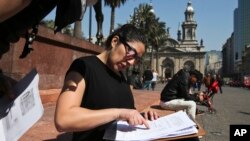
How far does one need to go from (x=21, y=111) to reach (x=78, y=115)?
419 millimetres

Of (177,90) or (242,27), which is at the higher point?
(242,27)

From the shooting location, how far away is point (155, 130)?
1934mm

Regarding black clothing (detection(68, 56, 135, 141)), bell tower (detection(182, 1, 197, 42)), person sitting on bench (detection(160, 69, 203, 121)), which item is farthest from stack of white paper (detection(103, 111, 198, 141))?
bell tower (detection(182, 1, 197, 42))

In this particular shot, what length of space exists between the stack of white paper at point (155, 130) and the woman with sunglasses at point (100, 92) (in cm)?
5

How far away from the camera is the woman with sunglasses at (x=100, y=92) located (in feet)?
6.24

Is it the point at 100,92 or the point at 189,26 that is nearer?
the point at 100,92

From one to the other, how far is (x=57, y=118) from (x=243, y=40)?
501 ft

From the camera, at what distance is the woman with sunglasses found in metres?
1.90

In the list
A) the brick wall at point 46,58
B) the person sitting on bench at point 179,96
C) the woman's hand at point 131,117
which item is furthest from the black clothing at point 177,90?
the woman's hand at point 131,117

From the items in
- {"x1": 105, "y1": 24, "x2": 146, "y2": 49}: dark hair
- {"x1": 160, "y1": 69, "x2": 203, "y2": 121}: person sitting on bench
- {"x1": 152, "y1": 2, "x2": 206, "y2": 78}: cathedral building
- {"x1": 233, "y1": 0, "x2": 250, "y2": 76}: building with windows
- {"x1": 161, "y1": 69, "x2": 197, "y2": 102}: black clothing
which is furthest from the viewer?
{"x1": 233, "y1": 0, "x2": 250, "y2": 76}: building with windows

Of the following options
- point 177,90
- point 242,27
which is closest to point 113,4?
point 177,90

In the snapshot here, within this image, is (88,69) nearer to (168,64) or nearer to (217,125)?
(217,125)

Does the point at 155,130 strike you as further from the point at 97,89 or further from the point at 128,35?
the point at 128,35

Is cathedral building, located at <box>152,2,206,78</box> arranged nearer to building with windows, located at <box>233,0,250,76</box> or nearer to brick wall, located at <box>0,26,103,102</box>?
building with windows, located at <box>233,0,250,76</box>
